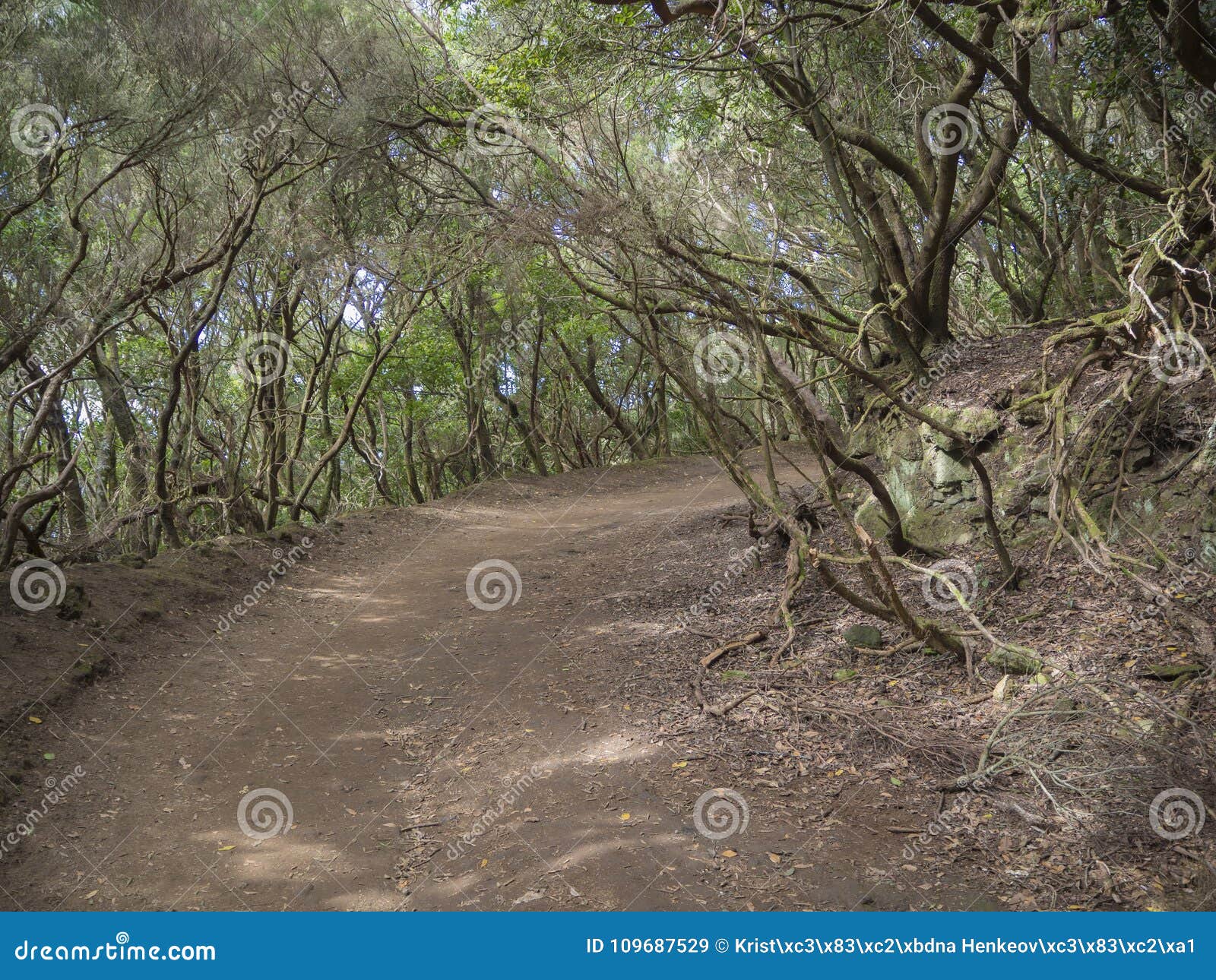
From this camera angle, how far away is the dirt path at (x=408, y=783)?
3.87m

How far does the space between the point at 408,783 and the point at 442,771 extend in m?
0.22

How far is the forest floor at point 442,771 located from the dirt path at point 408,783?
0.05 feet

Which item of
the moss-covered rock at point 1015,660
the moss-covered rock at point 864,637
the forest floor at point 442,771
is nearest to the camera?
the forest floor at point 442,771

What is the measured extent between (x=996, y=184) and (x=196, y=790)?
8.58m

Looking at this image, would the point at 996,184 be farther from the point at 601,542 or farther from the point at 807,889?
the point at 807,889

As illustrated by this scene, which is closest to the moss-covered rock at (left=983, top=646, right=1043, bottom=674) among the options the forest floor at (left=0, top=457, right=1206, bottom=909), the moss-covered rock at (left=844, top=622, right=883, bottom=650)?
the forest floor at (left=0, top=457, right=1206, bottom=909)

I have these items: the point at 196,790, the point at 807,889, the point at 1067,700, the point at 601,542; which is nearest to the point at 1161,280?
the point at 1067,700

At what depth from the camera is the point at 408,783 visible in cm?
498

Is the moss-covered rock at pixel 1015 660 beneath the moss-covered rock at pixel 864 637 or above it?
beneath

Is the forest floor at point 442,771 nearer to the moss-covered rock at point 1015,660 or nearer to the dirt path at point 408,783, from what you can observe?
the dirt path at point 408,783

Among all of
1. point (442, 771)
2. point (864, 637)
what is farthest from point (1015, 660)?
point (442, 771)

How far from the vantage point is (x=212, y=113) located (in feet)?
28.1

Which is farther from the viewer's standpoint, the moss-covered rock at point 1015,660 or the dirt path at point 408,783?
the moss-covered rock at point 1015,660

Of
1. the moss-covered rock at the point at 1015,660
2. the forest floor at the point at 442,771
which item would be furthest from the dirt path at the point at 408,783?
the moss-covered rock at the point at 1015,660
